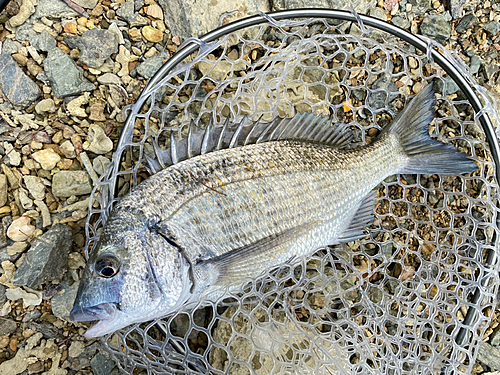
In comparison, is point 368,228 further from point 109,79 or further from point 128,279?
point 109,79

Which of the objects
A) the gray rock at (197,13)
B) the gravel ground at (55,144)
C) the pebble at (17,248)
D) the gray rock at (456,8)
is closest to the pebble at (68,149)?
the gravel ground at (55,144)

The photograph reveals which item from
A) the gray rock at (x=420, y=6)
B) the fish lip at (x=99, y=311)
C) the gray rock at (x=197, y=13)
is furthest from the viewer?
the gray rock at (x=420, y=6)

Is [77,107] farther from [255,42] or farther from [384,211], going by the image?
[384,211]

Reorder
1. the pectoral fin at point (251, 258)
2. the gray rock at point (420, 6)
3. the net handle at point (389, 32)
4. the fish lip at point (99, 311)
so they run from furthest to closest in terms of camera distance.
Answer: the gray rock at point (420, 6)
the net handle at point (389, 32)
the pectoral fin at point (251, 258)
the fish lip at point (99, 311)

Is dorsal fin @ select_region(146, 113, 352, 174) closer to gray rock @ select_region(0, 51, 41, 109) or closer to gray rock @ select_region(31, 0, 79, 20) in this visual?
gray rock @ select_region(0, 51, 41, 109)

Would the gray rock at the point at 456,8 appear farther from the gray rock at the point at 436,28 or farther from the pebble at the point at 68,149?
the pebble at the point at 68,149

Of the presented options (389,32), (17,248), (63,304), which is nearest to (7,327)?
(63,304)

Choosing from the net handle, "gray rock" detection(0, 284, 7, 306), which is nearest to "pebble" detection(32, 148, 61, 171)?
the net handle
